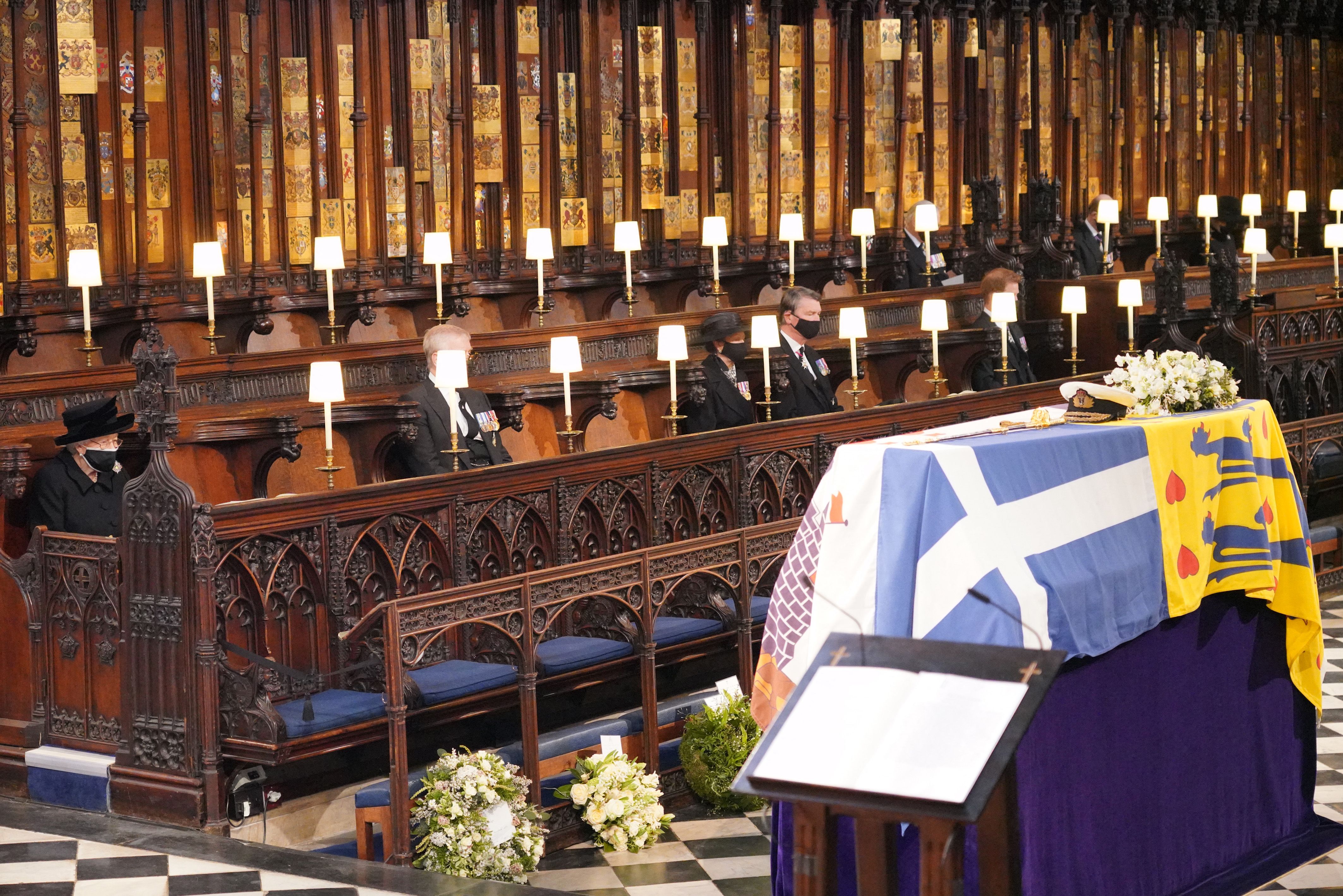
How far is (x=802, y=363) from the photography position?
9.40 meters

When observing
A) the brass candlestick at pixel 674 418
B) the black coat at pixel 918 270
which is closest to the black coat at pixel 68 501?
the brass candlestick at pixel 674 418

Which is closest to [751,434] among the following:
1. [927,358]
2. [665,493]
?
[665,493]

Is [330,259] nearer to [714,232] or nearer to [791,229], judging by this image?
[714,232]

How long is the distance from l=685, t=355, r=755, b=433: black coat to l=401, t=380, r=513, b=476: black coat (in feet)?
4.47

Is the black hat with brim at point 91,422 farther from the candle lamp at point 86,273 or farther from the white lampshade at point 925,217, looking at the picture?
the white lampshade at point 925,217

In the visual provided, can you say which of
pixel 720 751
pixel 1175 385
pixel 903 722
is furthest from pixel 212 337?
pixel 903 722

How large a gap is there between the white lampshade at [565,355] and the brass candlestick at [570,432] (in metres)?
0.22

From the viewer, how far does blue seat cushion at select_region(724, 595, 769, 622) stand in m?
6.79

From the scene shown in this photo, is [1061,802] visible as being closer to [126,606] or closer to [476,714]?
[476,714]

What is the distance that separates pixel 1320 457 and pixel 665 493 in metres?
5.37

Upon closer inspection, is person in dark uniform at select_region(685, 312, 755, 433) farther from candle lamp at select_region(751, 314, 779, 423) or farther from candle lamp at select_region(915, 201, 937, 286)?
candle lamp at select_region(915, 201, 937, 286)

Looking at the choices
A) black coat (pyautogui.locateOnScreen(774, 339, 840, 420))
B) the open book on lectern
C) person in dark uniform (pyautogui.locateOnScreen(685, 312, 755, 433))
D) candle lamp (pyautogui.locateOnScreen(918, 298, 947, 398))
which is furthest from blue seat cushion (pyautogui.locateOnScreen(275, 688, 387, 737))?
candle lamp (pyautogui.locateOnScreen(918, 298, 947, 398))

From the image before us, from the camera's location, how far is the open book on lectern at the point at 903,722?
2680mm

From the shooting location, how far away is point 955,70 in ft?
49.3
